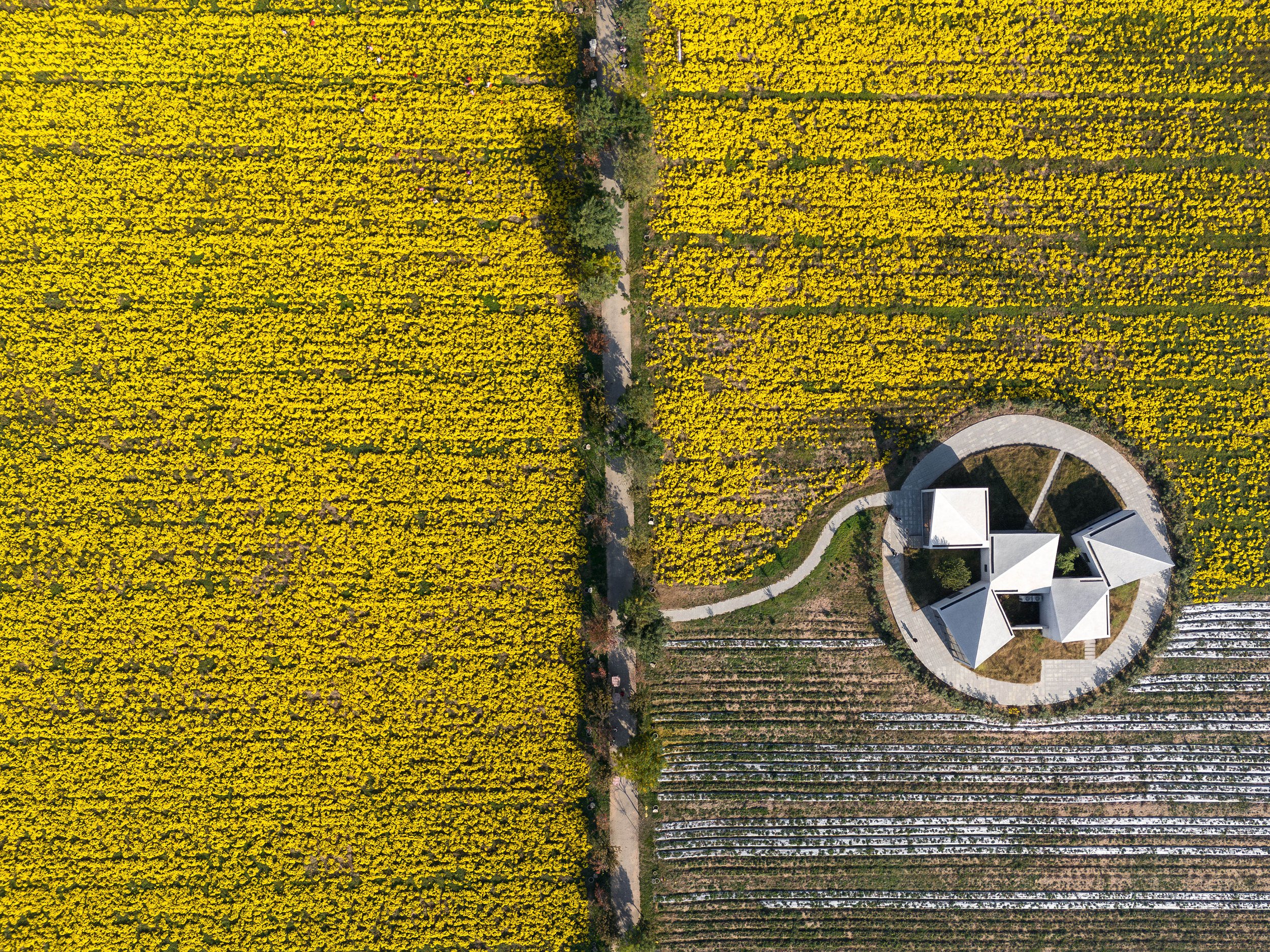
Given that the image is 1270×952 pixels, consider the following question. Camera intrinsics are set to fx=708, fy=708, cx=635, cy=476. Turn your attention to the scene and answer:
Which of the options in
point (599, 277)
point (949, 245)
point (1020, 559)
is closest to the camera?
point (1020, 559)

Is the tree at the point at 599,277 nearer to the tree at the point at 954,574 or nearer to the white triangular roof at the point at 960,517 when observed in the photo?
the white triangular roof at the point at 960,517

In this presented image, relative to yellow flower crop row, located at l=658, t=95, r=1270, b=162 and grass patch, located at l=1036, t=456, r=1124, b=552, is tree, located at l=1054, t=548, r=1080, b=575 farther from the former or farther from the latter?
yellow flower crop row, located at l=658, t=95, r=1270, b=162

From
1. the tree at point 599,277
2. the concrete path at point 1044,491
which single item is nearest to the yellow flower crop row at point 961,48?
the tree at point 599,277

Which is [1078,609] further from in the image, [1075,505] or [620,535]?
[620,535]

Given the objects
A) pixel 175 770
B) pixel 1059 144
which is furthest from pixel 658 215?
pixel 175 770

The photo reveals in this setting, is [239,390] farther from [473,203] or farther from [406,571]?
[473,203]

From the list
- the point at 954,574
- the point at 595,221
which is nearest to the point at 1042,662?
the point at 954,574
